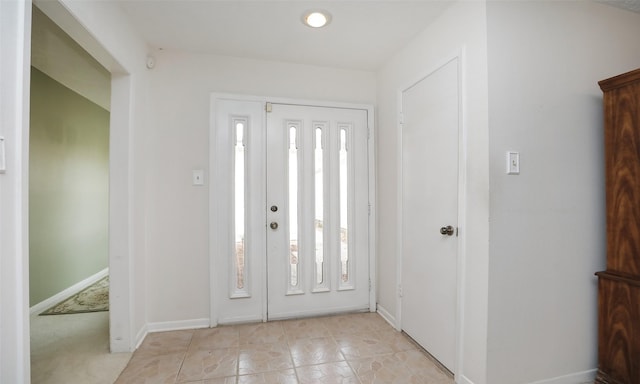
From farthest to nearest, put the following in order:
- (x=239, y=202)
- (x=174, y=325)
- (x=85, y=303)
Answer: (x=85, y=303)
(x=239, y=202)
(x=174, y=325)

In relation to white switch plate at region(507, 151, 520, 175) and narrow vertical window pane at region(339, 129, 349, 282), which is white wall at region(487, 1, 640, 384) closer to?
white switch plate at region(507, 151, 520, 175)

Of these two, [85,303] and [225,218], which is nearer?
[225,218]

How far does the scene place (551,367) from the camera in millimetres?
1680

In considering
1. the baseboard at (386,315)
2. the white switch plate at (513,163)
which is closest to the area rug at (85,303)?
the baseboard at (386,315)

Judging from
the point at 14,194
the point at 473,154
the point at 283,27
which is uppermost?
the point at 283,27

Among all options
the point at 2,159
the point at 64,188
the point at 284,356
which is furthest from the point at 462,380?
the point at 64,188

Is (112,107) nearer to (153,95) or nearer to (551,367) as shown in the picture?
(153,95)

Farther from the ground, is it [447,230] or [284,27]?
[284,27]

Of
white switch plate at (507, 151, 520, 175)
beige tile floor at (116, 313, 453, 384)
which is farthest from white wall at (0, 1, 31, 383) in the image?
white switch plate at (507, 151, 520, 175)

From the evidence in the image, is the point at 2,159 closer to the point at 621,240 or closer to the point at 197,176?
the point at 197,176

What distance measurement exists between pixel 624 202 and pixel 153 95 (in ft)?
10.7

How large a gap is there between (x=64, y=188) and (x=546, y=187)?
4.41 metres

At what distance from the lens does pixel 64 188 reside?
10.6ft

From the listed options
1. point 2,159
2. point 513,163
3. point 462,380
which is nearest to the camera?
point 2,159
